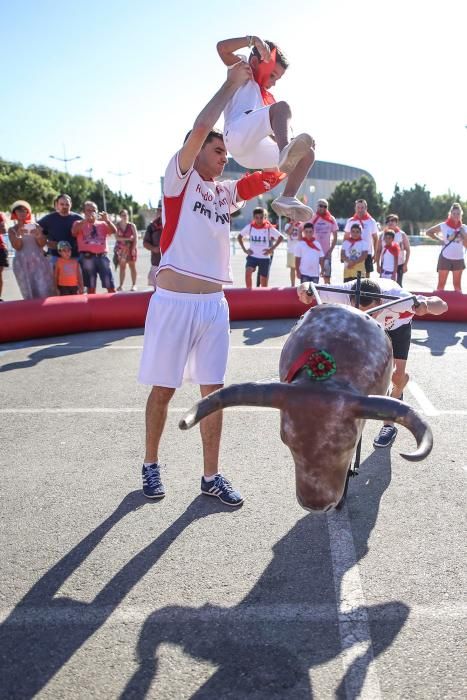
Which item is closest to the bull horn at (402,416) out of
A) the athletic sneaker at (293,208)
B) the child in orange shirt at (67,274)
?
the athletic sneaker at (293,208)

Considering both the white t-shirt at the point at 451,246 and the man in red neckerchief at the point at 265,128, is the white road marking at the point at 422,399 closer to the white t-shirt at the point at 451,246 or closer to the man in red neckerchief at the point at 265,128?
the man in red neckerchief at the point at 265,128

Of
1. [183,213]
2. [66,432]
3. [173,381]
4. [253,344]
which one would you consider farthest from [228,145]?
[253,344]

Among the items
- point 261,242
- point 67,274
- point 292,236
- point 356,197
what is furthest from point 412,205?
point 67,274

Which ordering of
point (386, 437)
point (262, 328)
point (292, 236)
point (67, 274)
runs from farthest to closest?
point (292, 236), point (67, 274), point (262, 328), point (386, 437)

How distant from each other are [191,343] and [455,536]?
1.91 metres

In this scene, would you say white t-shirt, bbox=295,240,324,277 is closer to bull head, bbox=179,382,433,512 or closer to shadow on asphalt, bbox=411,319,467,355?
shadow on asphalt, bbox=411,319,467,355

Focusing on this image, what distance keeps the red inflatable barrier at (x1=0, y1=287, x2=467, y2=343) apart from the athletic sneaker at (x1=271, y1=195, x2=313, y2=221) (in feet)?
21.2

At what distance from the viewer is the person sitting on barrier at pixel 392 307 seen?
3414mm

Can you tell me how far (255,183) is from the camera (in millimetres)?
3447

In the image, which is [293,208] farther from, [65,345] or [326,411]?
[65,345]

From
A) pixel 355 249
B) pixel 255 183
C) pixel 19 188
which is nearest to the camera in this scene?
pixel 255 183

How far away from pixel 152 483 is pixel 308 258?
325 inches

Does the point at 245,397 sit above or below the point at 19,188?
below

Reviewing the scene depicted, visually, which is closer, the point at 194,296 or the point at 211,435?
the point at 194,296
